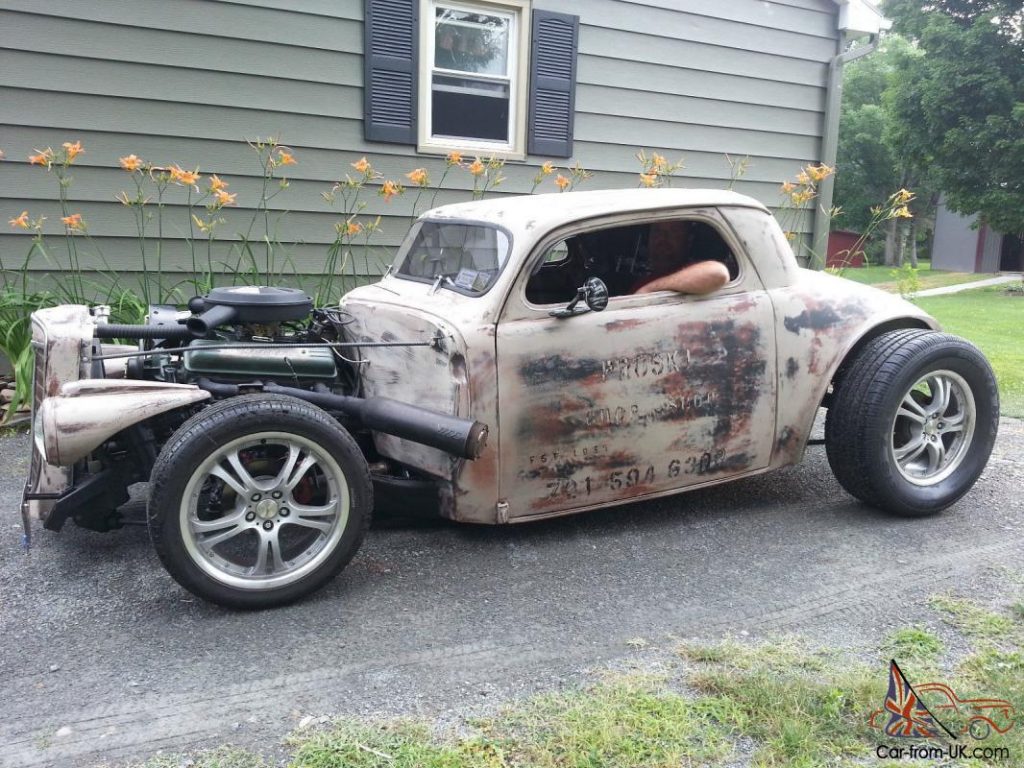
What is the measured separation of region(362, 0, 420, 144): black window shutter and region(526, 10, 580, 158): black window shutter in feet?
3.49

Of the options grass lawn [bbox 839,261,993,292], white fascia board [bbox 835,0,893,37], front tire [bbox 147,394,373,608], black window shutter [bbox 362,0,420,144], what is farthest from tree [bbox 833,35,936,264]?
front tire [bbox 147,394,373,608]

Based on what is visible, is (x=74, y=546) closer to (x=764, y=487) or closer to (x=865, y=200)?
(x=764, y=487)

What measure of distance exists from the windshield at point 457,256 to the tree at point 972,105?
1926 cm

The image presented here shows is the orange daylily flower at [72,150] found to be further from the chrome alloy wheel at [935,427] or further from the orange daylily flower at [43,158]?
the chrome alloy wheel at [935,427]

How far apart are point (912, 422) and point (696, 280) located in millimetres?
1417

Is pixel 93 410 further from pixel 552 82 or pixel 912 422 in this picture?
pixel 552 82

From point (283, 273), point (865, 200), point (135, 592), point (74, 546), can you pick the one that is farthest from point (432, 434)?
point (865, 200)

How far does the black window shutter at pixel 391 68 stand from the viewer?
6.80 meters

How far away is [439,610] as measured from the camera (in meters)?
3.17

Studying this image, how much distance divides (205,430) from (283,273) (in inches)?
162

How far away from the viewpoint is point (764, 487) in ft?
15.1

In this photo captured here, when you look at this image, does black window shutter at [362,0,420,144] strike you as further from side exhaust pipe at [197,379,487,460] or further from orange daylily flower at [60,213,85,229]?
side exhaust pipe at [197,379,487,460]

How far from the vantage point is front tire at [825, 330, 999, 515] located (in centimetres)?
398

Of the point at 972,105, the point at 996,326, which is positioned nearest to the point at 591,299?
the point at 996,326
